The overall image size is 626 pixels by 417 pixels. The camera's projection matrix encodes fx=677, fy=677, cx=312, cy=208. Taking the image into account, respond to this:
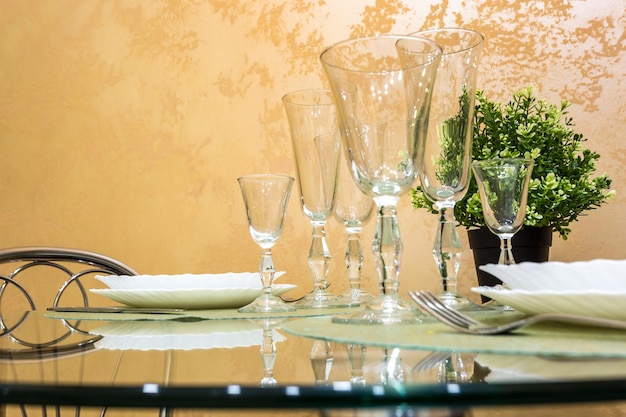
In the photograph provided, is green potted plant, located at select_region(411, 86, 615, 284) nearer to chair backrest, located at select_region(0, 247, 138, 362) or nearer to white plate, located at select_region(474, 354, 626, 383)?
chair backrest, located at select_region(0, 247, 138, 362)

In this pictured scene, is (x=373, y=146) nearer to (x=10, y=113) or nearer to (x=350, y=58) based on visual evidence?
(x=350, y=58)

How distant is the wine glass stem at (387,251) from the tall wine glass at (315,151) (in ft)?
1.26

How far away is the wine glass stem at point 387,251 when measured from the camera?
653 millimetres

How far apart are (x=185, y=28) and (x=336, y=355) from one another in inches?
93.5

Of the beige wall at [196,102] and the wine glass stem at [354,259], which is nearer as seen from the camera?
the wine glass stem at [354,259]

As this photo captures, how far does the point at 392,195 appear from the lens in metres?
0.67

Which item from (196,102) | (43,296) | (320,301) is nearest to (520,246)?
(320,301)

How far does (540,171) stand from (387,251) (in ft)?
3.01

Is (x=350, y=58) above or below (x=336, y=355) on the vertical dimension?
above

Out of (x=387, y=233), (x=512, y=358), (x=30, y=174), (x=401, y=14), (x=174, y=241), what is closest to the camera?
(x=512, y=358)

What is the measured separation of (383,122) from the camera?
0.67m

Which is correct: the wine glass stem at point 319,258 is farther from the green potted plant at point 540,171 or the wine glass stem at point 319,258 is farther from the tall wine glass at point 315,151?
the green potted plant at point 540,171

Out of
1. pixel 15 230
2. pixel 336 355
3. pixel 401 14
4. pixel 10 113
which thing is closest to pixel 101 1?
pixel 10 113

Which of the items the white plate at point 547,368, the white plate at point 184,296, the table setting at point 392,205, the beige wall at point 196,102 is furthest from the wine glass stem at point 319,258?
the beige wall at point 196,102
